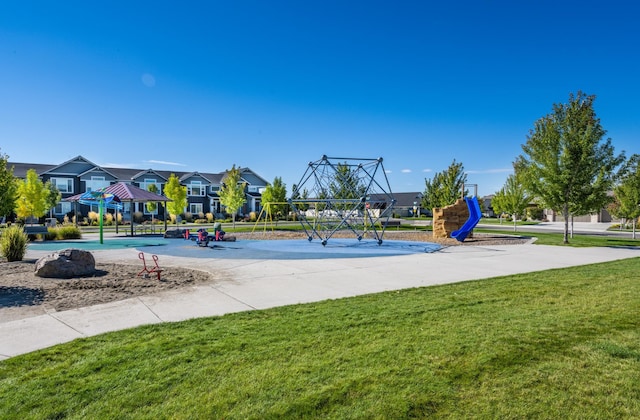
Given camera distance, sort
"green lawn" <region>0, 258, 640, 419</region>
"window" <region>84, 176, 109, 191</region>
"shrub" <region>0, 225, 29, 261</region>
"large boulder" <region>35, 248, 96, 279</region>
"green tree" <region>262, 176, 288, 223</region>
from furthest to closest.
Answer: "window" <region>84, 176, 109, 191</region> < "green tree" <region>262, 176, 288, 223</region> < "shrub" <region>0, 225, 29, 261</region> < "large boulder" <region>35, 248, 96, 279</region> < "green lawn" <region>0, 258, 640, 419</region>

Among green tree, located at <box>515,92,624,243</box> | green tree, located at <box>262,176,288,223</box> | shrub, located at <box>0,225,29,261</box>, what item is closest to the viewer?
shrub, located at <box>0,225,29,261</box>

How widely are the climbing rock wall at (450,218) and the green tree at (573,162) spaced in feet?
12.1

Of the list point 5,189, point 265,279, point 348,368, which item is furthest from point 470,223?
point 5,189

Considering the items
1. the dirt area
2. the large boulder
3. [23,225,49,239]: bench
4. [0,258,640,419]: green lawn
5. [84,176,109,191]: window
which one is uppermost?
[84,176,109,191]: window

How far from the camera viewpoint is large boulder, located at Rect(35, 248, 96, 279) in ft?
27.7

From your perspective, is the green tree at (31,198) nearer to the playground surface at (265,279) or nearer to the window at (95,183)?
the playground surface at (265,279)

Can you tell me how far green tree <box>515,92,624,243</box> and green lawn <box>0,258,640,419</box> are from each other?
13.8 meters

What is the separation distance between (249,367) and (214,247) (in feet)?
41.5

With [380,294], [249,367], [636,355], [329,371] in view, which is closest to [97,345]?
[249,367]

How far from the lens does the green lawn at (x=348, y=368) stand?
10.1ft

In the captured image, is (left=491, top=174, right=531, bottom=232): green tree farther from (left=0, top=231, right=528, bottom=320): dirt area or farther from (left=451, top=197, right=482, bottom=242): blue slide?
(left=0, top=231, right=528, bottom=320): dirt area

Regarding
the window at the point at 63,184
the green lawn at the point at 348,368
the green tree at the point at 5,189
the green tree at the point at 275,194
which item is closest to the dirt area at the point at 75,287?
the green lawn at the point at 348,368

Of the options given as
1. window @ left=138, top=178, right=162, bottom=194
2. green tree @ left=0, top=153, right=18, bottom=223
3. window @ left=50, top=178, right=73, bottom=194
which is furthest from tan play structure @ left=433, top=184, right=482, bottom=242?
window @ left=50, top=178, right=73, bottom=194

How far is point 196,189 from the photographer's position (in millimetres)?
49594
